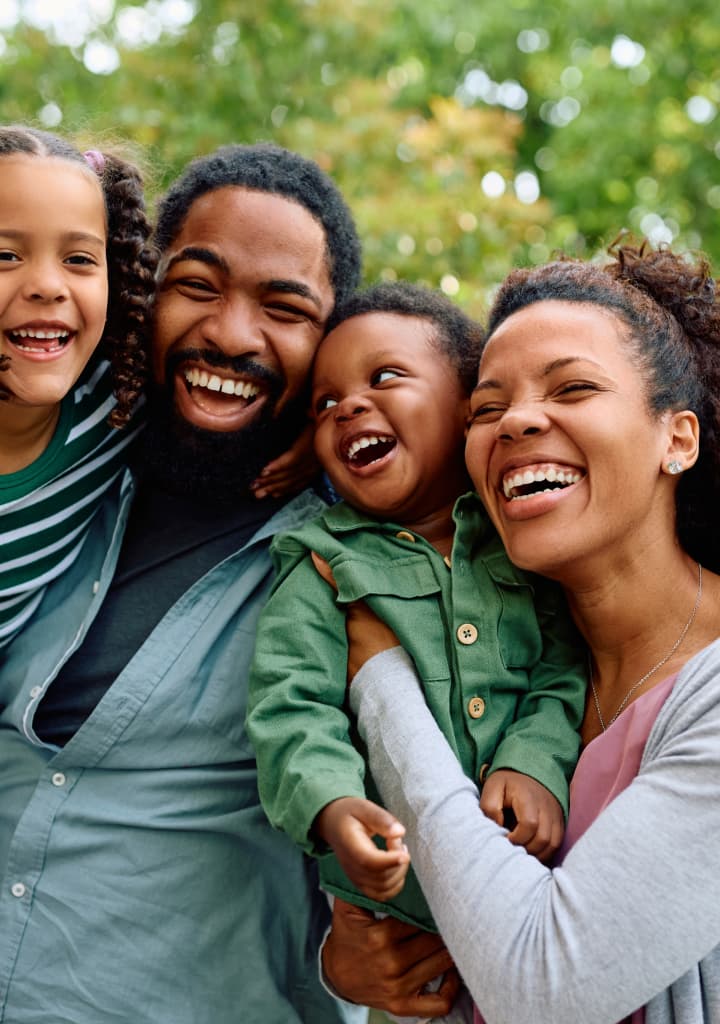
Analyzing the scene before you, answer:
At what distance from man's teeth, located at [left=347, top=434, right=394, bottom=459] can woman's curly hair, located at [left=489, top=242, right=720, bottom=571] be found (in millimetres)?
364

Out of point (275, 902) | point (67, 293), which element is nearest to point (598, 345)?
point (67, 293)

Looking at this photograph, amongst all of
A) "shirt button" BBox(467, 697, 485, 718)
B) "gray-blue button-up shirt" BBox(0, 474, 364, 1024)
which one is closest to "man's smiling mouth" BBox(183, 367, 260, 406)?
"gray-blue button-up shirt" BBox(0, 474, 364, 1024)

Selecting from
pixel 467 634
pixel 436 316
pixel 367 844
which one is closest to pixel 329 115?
pixel 436 316

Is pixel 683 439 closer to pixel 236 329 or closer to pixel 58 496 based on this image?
pixel 236 329

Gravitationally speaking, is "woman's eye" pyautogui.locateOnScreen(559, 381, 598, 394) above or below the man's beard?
above

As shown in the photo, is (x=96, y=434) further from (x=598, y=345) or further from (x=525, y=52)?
(x=525, y=52)

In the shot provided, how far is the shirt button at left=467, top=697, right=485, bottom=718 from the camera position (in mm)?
2244

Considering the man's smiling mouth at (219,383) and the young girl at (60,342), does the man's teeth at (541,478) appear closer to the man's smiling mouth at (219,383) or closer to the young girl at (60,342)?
the man's smiling mouth at (219,383)

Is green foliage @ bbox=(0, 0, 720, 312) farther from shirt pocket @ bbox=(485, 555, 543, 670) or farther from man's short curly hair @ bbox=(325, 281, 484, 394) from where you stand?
shirt pocket @ bbox=(485, 555, 543, 670)

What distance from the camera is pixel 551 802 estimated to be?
6.97 feet

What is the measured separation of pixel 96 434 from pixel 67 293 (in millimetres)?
387

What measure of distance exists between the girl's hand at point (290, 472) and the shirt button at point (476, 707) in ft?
2.75

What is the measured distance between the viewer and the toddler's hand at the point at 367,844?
1753mm

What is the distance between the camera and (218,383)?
8.93 ft
